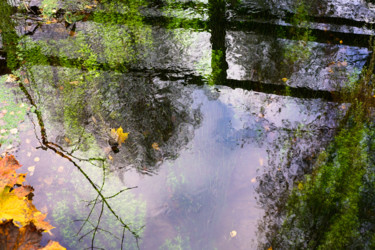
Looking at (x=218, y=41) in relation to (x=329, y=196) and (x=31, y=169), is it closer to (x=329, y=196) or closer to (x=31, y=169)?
(x=329, y=196)

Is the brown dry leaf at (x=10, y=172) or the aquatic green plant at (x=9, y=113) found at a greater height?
the aquatic green plant at (x=9, y=113)

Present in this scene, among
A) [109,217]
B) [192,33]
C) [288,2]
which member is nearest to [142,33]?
[192,33]

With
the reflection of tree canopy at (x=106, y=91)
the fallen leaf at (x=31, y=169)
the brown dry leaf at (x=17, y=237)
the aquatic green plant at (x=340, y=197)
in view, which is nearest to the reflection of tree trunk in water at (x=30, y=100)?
the reflection of tree canopy at (x=106, y=91)

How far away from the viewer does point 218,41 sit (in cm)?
404

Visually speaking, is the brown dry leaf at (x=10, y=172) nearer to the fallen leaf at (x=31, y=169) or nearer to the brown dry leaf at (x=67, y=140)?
the fallen leaf at (x=31, y=169)

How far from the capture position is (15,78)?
12.4 feet

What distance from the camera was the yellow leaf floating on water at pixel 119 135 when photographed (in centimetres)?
315

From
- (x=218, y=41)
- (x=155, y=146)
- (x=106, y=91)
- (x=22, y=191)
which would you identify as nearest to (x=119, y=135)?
(x=155, y=146)

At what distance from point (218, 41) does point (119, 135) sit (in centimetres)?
203

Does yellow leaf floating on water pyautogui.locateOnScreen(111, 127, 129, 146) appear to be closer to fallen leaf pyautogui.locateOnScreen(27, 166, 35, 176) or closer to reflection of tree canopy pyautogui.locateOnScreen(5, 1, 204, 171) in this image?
reflection of tree canopy pyautogui.locateOnScreen(5, 1, 204, 171)

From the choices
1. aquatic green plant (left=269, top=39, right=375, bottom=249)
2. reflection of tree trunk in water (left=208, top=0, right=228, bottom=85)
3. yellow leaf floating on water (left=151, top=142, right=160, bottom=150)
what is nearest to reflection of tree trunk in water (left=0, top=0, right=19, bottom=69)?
yellow leaf floating on water (left=151, top=142, right=160, bottom=150)

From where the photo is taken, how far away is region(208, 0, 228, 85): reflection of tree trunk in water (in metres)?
3.68

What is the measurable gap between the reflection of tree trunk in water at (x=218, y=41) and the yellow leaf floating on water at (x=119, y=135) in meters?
1.32

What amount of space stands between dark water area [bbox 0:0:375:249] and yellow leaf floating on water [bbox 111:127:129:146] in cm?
2
